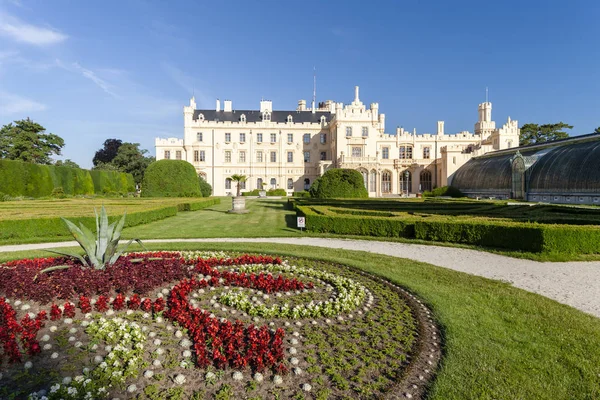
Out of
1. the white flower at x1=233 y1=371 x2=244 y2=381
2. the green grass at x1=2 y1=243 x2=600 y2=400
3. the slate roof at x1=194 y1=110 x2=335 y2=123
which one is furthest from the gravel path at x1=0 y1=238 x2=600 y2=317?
the slate roof at x1=194 y1=110 x2=335 y2=123

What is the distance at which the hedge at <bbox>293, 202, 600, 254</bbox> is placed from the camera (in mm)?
10625

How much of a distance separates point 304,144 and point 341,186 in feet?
108

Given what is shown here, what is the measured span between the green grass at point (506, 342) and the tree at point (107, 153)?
81.4 metres

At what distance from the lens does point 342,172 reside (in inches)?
1101

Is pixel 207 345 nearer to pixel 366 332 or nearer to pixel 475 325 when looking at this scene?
pixel 366 332

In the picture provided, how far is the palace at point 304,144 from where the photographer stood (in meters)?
52.5

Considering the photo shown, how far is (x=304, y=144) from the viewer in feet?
194

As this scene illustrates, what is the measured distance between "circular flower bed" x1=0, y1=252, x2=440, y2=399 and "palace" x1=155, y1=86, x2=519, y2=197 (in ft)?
151

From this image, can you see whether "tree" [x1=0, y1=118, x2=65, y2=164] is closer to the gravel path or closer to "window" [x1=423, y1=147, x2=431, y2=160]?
the gravel path

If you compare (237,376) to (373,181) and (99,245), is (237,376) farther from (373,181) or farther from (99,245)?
(373,181)

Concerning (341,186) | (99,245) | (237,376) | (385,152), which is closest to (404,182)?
(385,152)

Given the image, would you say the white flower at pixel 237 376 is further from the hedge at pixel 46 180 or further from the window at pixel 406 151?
the window at pixel 406 151

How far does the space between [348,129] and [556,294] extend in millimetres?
46727

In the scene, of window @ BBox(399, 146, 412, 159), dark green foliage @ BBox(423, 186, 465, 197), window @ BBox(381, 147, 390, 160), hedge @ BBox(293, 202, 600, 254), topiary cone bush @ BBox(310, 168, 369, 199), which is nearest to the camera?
hedge @ BBox(293, 202, 600, 254)
